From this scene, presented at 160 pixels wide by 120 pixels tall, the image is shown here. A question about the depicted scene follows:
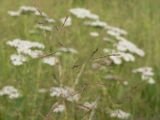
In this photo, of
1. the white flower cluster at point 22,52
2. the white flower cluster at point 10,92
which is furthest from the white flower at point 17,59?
the white flower cluster at point 10,92

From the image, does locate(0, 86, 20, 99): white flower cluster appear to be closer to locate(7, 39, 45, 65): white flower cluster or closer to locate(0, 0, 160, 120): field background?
locate(0, 0, 160, 120): field background

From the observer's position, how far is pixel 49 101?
150 inches

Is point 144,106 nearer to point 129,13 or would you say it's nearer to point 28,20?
point 28,20

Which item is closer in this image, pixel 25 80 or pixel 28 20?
pixel 25 80

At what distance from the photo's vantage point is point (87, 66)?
4.57m

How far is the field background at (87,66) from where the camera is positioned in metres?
3.63

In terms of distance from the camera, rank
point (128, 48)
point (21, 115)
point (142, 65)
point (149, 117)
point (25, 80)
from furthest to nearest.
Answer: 1. point (142, 65)
2. point (128, 48)
3. point (149, 117)
4. point (25, 80)
5. point (21, 115)

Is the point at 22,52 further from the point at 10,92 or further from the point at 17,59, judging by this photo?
the point at 10,92

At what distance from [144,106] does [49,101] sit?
99 centimetres

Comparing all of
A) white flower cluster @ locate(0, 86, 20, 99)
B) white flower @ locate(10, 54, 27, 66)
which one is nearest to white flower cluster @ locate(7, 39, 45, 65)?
white flower @ locate(10, 54, 27, 66)

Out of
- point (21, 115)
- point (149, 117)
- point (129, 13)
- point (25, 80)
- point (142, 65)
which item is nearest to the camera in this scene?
point (21, 115)

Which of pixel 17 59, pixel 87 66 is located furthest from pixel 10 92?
pixel 87 66

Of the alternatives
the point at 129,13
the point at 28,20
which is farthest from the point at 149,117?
the point at 129,13

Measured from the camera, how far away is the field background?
3.63 meters
